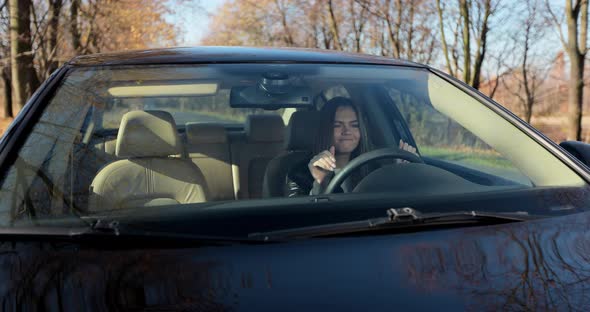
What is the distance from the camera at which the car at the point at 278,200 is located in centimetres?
162

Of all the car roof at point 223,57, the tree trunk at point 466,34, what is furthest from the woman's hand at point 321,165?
the tree trunk at point 466,34

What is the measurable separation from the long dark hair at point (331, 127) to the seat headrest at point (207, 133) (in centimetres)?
64

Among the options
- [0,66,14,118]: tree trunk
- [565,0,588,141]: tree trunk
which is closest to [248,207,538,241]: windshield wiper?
[565,0,588,141]: tree trunk

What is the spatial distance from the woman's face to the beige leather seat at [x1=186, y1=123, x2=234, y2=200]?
1.74ft

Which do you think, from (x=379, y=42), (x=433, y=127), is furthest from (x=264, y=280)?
(x=379, y=42)

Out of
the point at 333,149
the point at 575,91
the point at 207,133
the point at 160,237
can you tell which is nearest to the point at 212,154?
the point at 207,133

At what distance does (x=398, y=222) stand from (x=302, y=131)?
1.28 m

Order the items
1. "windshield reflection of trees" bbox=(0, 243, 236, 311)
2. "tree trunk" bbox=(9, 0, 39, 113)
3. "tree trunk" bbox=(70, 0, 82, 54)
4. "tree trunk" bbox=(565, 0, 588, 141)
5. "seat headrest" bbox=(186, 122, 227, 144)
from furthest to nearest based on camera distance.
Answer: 1. "tree trunk" bbox=(70, 0, 82, 54)
2. "tree trunk" bbox=(565, 0, 588, 141)
3. "tree trunk" bbox=(9, 0, 39, 113)
4. "seat headrest" bbox=(186, 122, 227, 144)
5. "windshield reflection of trees" bbox=(0, 243, 236, 311)

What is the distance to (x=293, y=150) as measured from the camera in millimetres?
2977

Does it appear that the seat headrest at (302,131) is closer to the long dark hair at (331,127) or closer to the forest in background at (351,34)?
the long dark hair at (331,127)

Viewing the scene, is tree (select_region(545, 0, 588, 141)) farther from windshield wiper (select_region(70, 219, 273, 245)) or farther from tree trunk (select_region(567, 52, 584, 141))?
windshield wiper (select_region(70, 219, 273, 245))

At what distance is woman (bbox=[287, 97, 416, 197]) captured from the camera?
2.72 metres

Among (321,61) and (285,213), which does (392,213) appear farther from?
(321,61)

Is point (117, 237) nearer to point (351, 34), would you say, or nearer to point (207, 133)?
point (207, 133)
